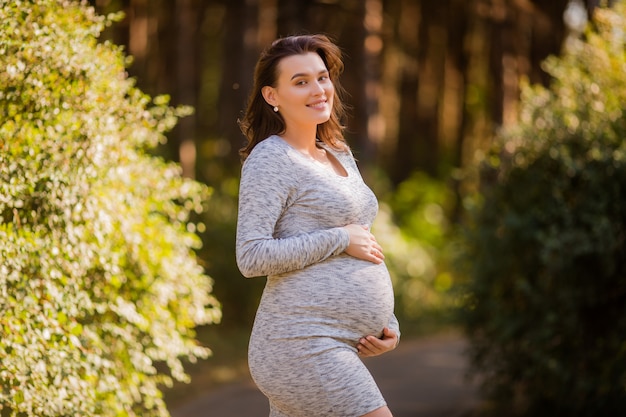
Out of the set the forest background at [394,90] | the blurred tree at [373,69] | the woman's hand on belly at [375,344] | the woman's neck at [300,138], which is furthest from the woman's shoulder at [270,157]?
the forest background at [394,90]

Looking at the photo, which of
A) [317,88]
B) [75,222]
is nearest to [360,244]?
[317,88]

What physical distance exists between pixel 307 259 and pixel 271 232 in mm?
151

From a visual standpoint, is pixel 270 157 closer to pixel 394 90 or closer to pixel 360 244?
pixel 360 244

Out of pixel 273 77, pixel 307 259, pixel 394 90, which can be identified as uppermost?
pixel 394 90

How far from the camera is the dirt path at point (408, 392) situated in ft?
26.8

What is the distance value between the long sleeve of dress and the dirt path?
504 centimetres

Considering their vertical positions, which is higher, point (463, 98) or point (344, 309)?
point (463, 98)

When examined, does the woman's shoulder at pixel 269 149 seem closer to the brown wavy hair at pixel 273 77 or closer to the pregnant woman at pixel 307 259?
the pregnant woman at pixel 307 259

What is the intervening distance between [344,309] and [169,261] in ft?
7.29

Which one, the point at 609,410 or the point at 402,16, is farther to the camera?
the point at 402,16

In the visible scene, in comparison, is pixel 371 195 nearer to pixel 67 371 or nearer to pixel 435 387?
pixel 67 371

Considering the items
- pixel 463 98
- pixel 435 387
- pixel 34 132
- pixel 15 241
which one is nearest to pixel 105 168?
pixel 34 132

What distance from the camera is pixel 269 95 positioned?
11.1 ft

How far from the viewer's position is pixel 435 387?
941 centimetres
